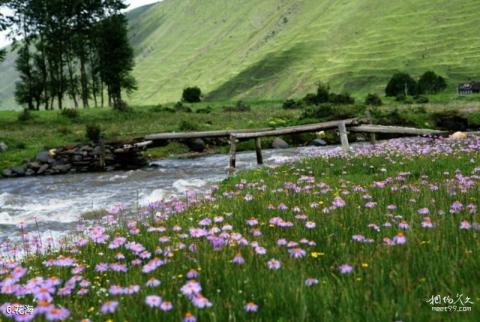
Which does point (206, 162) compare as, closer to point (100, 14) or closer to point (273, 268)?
point (273, 268)

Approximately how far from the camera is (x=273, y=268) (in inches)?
177

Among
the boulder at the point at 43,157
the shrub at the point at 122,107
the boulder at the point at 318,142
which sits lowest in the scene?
the boulder at the point at 318,142

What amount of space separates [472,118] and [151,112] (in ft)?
104

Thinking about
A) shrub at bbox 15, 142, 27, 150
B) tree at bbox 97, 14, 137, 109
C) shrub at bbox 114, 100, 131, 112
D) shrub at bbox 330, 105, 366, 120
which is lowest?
shrub at bbox 15, 142, 27, 150

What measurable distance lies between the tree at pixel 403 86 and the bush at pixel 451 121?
43287mm

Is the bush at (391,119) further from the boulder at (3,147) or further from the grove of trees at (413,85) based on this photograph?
the grove of trees at (413,85)

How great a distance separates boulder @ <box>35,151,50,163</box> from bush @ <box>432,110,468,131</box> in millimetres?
25182

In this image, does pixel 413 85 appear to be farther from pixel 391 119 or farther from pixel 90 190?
pixel 90 190

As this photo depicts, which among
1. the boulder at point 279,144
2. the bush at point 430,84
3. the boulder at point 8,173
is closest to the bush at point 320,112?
the boulder at point 279,144

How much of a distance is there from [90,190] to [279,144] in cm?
1560

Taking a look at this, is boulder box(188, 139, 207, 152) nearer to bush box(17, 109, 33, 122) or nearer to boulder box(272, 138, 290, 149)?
boulder box(272, 138, 290, 149)

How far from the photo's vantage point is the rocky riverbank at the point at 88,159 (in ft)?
85.2

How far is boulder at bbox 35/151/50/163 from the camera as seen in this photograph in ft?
86.6

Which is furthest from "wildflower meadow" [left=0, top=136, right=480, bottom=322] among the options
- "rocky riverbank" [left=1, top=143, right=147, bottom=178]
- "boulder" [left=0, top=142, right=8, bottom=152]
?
"boulder" [left=0, top=142, right=8, bottom=152]
